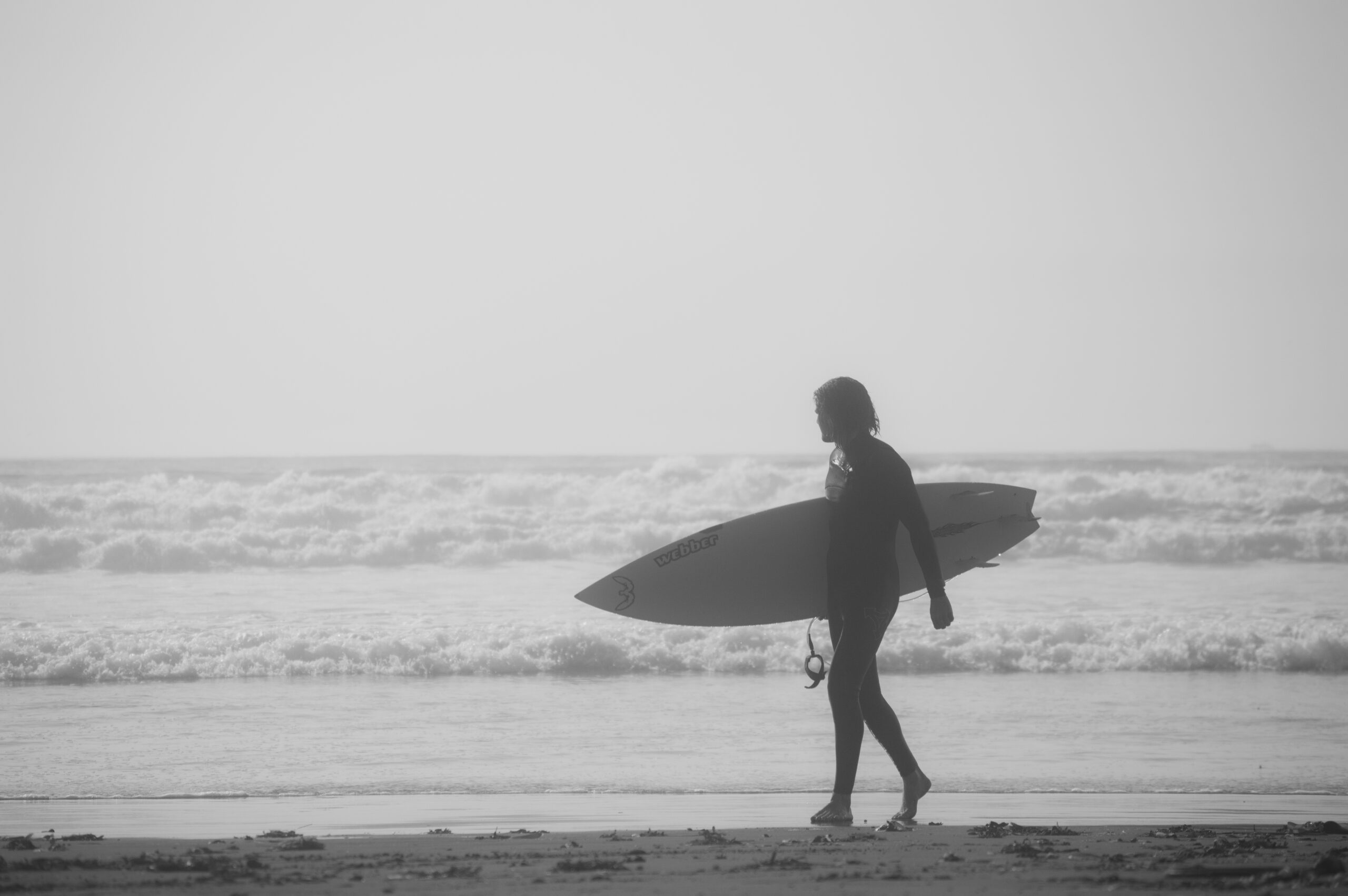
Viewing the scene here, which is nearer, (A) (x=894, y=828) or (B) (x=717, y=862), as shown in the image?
(B) (x=717, y=862)

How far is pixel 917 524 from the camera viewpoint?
397 cm

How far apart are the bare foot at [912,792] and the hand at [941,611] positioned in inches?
23.5

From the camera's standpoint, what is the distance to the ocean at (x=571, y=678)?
5.50 meters

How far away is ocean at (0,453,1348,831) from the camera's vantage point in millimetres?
5500

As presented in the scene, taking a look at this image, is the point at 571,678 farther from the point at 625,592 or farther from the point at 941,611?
the point at 941,611

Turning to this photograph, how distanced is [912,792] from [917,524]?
0.92m

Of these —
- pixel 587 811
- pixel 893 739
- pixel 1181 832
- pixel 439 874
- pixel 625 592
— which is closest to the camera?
pixel 439 874

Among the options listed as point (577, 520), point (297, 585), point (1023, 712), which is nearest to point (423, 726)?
point (1023, 712)

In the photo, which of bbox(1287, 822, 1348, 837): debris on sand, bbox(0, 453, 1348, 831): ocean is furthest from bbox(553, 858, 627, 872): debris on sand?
bbox(1287, 822, 1348, 837): debris on sand

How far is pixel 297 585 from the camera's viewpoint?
14.2 meters

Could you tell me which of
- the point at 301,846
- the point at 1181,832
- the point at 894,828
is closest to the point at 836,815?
the point at 894,828

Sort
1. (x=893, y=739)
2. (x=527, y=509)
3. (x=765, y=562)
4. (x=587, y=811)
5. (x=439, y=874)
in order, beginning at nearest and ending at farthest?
(x=439, y=874)
(x=893, y=739)
(x=587, y=811)
(x=765, y=562)
(x=527, y=509)

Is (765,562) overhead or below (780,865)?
overhead

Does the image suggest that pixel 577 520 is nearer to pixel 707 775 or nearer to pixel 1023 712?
pixel 1023 712
